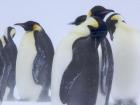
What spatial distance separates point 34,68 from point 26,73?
0.25 feet

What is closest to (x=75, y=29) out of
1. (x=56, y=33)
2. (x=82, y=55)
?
(x=82, y=55)

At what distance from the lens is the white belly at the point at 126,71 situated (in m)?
3.88

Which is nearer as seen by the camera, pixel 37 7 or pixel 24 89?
pixel 24 89

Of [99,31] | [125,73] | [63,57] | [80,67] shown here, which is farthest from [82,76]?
[125,73]

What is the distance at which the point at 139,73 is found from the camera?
388 centimetres

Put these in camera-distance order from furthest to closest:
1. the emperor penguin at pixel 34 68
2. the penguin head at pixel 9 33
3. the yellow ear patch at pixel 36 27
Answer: the penguin head at pixel 9 33 → the yellow ear patch at pixel 36 27 → the emperor penguin at pixel 34 68

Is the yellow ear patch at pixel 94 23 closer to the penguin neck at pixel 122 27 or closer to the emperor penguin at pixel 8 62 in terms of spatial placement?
the penguin neck at pixel 122 27

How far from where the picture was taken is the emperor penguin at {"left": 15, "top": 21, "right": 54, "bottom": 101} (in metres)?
4.20

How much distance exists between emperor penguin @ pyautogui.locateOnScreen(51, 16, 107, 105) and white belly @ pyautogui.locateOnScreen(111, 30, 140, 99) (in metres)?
0.61

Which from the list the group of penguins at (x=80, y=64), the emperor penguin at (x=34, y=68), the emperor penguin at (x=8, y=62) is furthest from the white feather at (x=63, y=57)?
the emperor penguin at (x=8, y=62)

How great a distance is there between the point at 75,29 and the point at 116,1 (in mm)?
5053

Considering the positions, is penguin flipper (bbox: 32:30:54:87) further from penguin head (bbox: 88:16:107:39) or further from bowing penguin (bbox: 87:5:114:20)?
penguin head (bbox: 88:16:107:39)

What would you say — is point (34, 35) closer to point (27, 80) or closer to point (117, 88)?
point (27, 80)

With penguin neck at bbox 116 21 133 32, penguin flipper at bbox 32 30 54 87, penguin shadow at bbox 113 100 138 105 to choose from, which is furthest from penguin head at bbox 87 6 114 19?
penguin shadow at bbox 113 100 138 105
